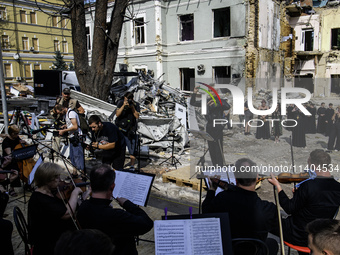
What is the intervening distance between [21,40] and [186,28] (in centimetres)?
2815

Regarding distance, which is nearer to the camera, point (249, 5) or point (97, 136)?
point (97, 136)

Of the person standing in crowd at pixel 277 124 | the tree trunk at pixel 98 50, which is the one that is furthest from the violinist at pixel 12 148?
the person standing in crowd at pixel 277 124

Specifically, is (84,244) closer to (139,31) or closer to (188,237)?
(188,237)

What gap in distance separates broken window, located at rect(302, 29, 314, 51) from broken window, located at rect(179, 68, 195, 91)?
13796 mm

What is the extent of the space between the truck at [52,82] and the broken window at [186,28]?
9164 mm

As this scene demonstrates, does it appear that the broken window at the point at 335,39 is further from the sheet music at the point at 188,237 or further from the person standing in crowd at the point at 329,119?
the sheet music at the point at 188,237

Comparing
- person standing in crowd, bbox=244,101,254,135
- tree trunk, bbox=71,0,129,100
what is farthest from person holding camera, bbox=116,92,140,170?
tree trunk, bbox=71,0,129,100

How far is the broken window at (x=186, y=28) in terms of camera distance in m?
22.4

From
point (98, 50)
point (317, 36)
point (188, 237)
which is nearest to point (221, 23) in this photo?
point (317, 36)

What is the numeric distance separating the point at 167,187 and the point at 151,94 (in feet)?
27.3

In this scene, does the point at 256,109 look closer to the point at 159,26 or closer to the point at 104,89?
the point at 104,89

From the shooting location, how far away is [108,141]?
5.67 meters

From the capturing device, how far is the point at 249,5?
64.4 ft

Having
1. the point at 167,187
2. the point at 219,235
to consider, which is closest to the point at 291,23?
the point at 167,187
